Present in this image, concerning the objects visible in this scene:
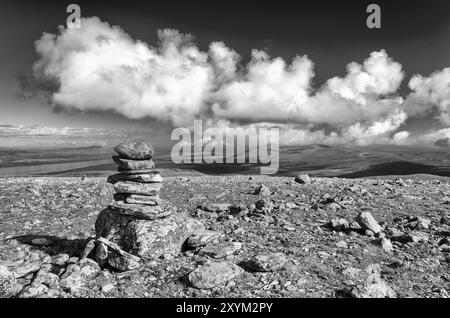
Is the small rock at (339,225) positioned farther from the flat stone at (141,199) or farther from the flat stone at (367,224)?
the flat stone at (141,199)

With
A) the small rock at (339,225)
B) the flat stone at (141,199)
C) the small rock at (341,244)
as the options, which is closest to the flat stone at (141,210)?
the flat stone at (141,199)

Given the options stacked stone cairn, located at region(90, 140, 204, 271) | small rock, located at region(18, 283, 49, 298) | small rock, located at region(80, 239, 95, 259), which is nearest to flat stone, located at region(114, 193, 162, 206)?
stacked stone cairn, located at region(90, 140, 204, 271)

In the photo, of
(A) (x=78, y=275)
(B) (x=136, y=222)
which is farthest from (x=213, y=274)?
(A) (x=78, y=275)

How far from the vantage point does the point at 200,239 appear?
11.4m

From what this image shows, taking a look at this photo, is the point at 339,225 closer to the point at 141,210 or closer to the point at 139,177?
the point at 141,210

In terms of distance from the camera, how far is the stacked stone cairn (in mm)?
10336

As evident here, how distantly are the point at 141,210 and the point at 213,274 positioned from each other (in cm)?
335

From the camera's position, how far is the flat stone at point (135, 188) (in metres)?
11.6

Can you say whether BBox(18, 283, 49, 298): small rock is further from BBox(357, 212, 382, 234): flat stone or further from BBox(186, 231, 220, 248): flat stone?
BBox(357, 212, 382, 234): flat stone

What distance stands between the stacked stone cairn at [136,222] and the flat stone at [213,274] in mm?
1836

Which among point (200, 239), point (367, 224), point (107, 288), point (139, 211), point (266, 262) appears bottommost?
point (107, 288)
